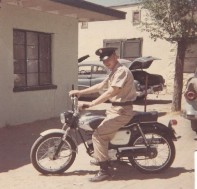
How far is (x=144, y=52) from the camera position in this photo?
2189 centimetres

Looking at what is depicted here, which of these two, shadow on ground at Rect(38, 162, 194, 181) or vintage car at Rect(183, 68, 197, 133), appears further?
vintage car at Rect(183, 68, 197, 133)

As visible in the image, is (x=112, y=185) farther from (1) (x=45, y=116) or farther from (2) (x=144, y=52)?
(2) (x=144, y=52)

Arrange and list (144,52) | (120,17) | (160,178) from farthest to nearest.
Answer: (144,52) → (120,17) → (160,178)

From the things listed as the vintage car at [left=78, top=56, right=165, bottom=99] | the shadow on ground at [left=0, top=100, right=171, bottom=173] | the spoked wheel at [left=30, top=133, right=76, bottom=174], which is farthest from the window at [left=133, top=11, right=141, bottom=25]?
the spoked wheel at [left=30, top=133, right=76, bottom=174]

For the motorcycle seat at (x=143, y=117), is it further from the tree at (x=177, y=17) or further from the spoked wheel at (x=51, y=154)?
the tree at (x=177, y=17)

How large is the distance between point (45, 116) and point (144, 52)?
37.5ft

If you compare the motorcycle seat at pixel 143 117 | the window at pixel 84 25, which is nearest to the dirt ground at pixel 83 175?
the motorcycle seat at pixel 143 117

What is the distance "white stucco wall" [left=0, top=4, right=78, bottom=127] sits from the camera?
10.2 m

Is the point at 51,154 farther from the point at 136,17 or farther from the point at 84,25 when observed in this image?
the point at 84,25

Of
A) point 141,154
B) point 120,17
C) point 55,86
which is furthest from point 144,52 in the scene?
point 141,154

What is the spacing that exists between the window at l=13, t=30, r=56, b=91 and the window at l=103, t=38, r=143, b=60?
10895 mm

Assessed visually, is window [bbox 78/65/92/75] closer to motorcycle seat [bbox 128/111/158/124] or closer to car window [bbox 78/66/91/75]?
car window [bbox 78/66/91/75]

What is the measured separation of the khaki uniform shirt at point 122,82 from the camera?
578 cm

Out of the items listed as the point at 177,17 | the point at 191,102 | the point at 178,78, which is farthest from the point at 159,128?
the point at 178,78
